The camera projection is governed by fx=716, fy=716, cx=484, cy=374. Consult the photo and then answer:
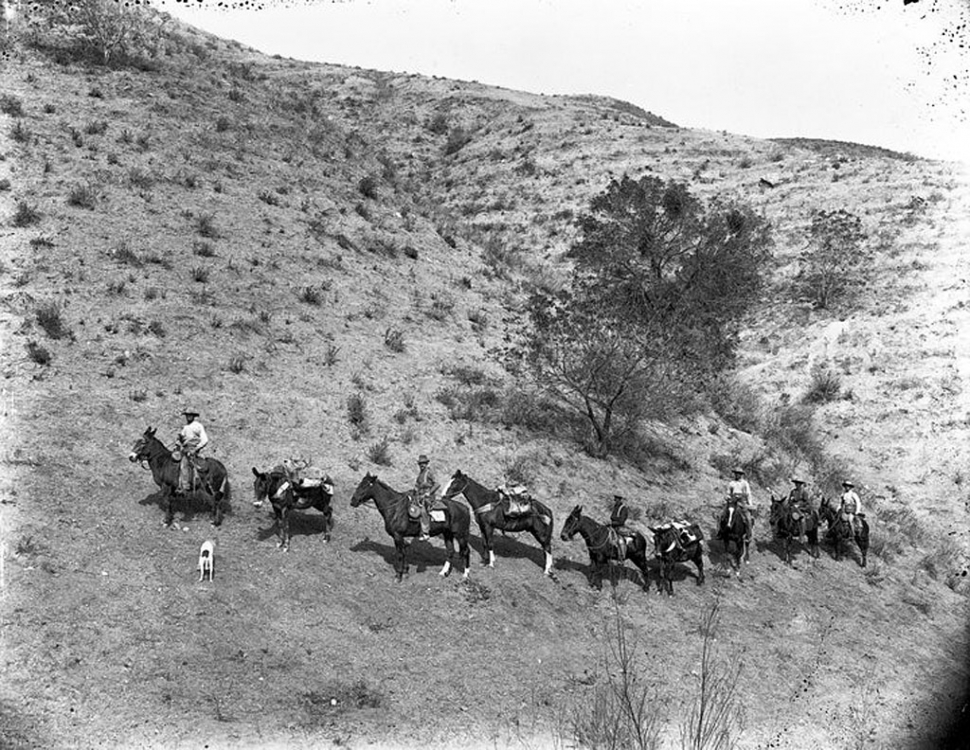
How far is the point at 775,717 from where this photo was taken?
40.6ft

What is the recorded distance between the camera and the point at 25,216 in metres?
21.9

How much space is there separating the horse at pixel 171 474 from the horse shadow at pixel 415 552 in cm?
284

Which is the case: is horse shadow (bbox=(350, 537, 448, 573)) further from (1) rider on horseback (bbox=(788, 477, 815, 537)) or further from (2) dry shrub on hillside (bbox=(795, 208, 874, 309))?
(2) dry shrub on hillside (bbox=(795, 208, 874, 309))

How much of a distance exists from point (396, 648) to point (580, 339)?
12.8m

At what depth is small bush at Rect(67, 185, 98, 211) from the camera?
2366 cm

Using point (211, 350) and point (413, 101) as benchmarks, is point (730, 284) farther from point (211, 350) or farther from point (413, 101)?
point (413, 101)

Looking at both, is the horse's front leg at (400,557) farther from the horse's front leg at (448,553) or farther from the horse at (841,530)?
the horse at (841,530)

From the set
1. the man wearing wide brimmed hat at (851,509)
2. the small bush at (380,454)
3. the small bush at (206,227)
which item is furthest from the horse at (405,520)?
the small bush at (206,227)

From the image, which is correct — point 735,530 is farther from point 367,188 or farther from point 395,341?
point 367,188

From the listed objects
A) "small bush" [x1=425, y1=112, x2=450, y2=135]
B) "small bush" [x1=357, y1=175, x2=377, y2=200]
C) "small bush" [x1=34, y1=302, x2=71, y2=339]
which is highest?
"small bush" [x1=425, y1=112, x2=450, y2=135]

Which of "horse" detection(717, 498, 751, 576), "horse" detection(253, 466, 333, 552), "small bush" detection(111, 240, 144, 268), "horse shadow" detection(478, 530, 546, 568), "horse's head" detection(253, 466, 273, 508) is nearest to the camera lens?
"horse" detection(253, 466, 333, 552)

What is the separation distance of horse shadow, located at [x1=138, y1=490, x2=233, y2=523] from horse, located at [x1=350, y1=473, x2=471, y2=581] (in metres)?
2.68

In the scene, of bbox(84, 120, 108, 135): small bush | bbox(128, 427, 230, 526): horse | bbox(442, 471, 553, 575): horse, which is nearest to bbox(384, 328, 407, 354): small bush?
bbox(442, 471, 553, 575): horse

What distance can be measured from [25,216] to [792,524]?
23.7 meters
